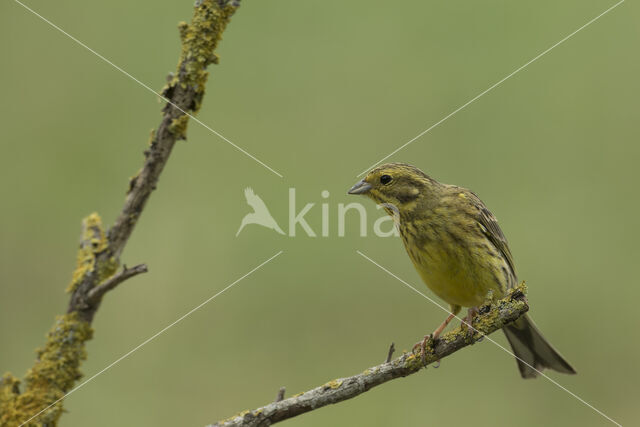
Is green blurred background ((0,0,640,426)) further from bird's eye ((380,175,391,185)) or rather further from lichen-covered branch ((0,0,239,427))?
lichen-covered branch ((0,0,239,427))

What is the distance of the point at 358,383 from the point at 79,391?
399cm

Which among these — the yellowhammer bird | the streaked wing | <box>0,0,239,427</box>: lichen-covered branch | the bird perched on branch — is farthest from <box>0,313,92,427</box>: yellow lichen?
the bird perched on branch

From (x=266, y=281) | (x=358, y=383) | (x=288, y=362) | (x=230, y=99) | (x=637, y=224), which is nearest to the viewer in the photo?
(x=358, y=383)

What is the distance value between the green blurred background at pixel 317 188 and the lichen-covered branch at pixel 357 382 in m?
2.98

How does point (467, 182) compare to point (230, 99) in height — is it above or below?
below

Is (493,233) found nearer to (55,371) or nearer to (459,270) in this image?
(459,270)

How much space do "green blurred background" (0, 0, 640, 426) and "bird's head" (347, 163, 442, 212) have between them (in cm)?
198

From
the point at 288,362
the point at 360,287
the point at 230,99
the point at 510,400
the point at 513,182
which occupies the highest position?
the point at 230,99

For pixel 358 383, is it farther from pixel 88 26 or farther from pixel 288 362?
pixel 88 26

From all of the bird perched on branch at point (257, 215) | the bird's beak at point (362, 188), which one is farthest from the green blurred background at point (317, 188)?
the bird's beak at point (362, 188)

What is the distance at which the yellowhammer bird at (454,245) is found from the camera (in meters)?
4.89

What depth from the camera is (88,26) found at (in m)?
9.52

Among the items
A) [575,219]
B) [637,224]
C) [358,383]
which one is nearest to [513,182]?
[575,219]

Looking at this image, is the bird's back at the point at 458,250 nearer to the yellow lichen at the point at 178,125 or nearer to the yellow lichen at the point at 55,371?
the yellow lichen at the point at 178,125
